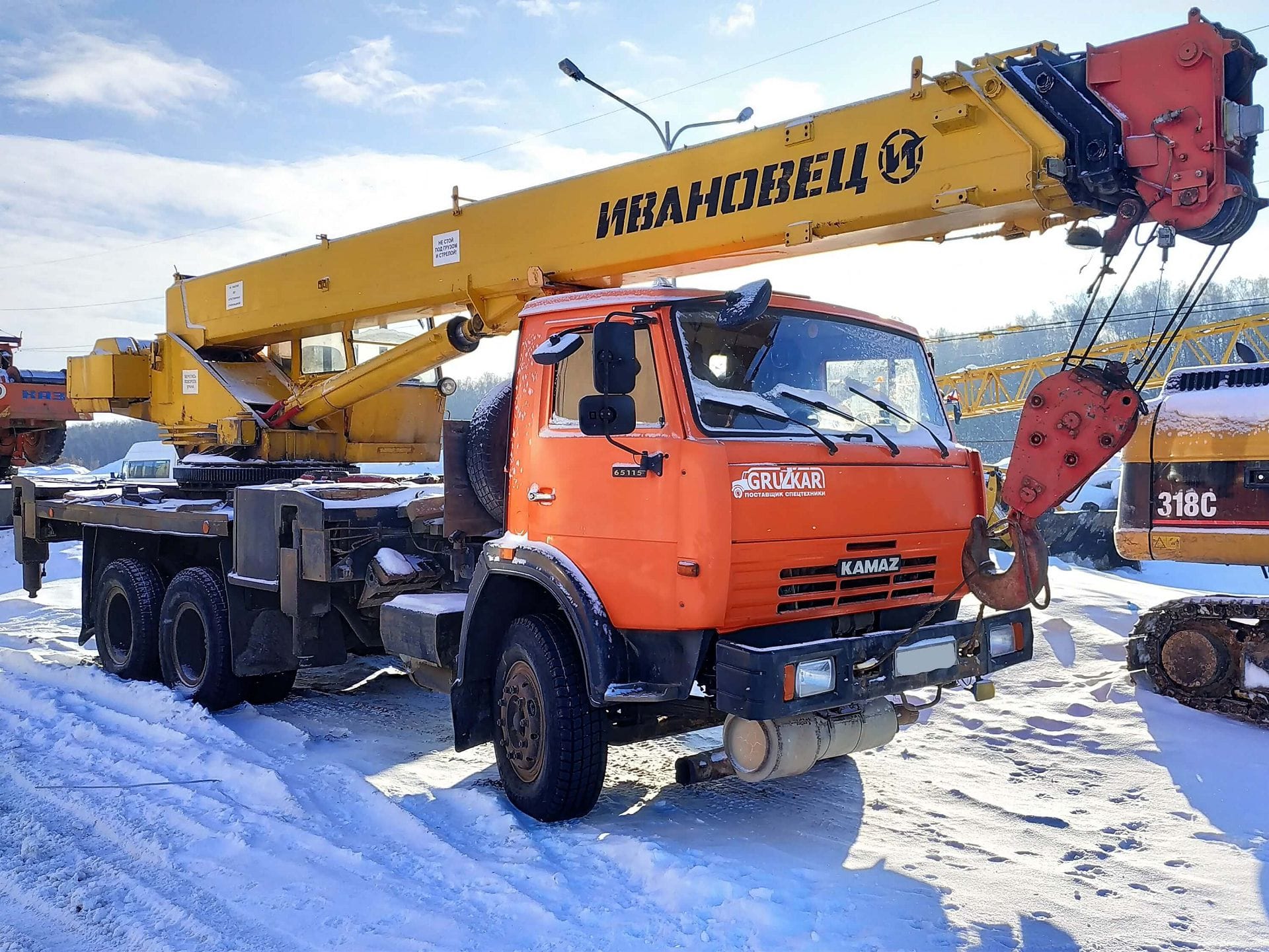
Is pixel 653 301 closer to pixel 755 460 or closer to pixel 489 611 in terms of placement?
pixel 755 460

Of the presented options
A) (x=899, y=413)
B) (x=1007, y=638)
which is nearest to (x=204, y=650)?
(x=899, y=413)

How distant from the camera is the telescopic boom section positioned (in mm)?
4625

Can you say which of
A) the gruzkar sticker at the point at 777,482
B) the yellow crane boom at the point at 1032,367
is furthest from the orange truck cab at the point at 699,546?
the yellow crane boom at the point at 1032,367

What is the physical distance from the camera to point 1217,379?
25.4ft

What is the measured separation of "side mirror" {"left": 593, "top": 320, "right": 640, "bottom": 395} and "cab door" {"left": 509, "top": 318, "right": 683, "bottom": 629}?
21 centimetres

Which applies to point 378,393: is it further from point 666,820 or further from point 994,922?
point 994,922

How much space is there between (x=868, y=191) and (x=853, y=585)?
82.5 inches

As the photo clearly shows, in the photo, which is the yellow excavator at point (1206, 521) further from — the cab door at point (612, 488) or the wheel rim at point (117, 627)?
the wheel rim at point (117, 627)

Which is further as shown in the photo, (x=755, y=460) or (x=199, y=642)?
(x=199, y=642)

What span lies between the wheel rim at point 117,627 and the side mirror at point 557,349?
18.1 ft

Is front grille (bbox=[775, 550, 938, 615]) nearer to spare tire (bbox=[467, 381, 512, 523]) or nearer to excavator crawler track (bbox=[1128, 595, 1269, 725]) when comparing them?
spare tire (bbox=[467, 381, 512, 523])

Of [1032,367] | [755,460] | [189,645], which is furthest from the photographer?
[1032,367]

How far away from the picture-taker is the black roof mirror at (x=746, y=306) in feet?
14.9

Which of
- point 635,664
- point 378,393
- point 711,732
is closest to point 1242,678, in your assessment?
point 711,732
